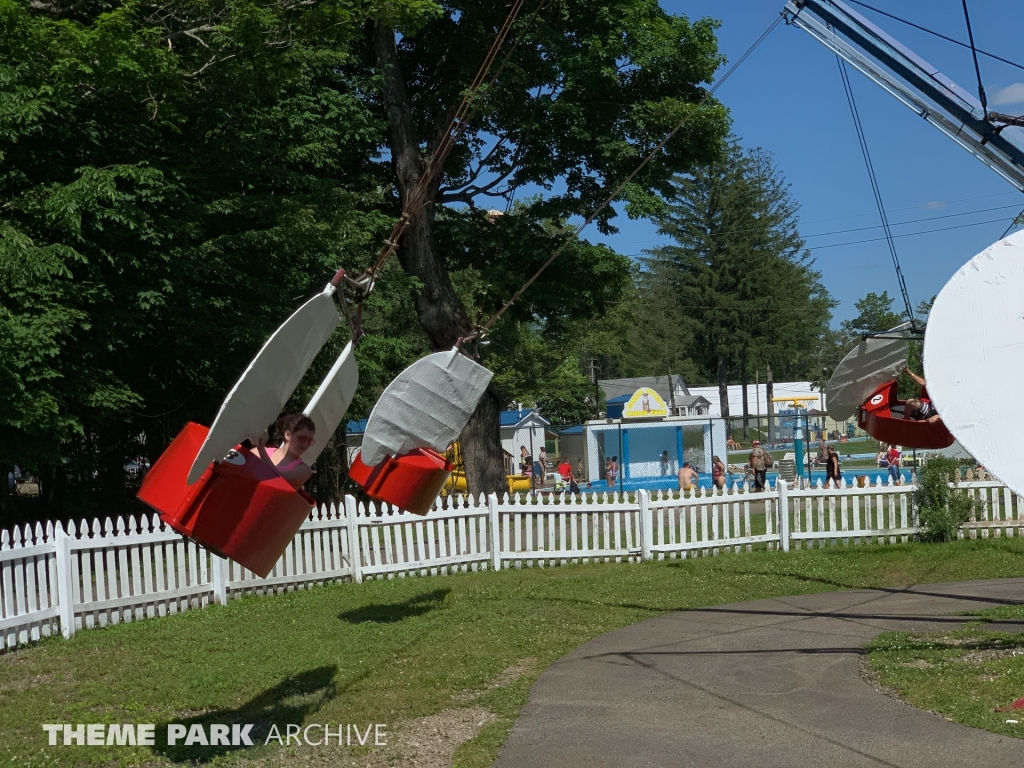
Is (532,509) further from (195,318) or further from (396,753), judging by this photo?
(396,753)

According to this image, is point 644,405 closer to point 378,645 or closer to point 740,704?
point 378,645

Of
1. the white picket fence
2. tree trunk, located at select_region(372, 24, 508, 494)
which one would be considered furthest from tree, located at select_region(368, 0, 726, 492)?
the white picket fence

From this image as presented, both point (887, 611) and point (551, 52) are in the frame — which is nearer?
point (887, 611)

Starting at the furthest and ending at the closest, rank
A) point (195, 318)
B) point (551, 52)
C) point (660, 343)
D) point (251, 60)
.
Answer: point (660, 343) < point (551, 52) < point (195, 318) < point (251, 60)

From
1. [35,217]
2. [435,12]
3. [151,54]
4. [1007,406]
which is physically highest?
[435,12]

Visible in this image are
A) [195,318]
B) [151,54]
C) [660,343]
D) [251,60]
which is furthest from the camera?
[660,343]

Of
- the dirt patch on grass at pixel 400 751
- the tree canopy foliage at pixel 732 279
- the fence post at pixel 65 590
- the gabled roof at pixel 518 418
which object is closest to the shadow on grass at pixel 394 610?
the fence post at pixel 65 590

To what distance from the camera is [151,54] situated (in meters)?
13.6

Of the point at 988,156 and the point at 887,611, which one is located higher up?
the point at 988,156

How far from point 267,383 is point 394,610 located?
20.9 feet

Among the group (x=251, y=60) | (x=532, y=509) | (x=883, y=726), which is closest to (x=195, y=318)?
(x=251, y=60)

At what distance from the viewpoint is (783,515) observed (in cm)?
1537

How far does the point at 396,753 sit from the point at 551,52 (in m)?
17.5

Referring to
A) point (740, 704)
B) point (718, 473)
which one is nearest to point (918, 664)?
point (740, 704)
